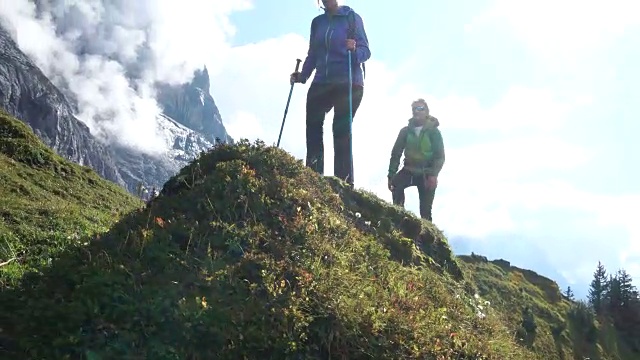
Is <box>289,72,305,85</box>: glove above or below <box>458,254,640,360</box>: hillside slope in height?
above

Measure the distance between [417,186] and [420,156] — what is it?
74 centimetres

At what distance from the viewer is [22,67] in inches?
7820

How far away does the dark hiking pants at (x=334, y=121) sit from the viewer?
414 inches

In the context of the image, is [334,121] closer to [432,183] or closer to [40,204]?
[432,183]

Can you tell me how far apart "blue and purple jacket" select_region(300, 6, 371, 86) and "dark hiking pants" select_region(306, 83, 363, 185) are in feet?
0.61

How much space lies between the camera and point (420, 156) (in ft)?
43.8

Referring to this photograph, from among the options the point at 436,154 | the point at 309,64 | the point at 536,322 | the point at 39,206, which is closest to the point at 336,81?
the point at 309,64

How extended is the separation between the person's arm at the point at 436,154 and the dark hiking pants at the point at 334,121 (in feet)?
10.9

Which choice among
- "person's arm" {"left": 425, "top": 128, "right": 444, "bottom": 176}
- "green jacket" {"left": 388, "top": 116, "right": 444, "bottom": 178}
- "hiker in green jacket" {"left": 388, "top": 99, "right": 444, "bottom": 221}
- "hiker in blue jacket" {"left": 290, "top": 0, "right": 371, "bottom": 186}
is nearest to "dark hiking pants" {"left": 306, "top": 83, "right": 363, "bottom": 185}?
A: "hiker in blue jacket" {"left": 290, "top": 0, "right": 371, "bottom": 186}

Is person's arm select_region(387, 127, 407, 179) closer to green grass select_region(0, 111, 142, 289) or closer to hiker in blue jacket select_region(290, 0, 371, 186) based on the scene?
hiker in blue jacket select_region(290, 0, 371, 186)

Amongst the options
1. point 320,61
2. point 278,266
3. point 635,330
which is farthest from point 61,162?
point 635,330

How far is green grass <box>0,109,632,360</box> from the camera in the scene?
427cm

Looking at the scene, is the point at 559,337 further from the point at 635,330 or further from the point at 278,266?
the point at 635,330

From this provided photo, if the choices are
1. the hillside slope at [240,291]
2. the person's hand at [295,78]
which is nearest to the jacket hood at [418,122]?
the person's hand at [295,78]
